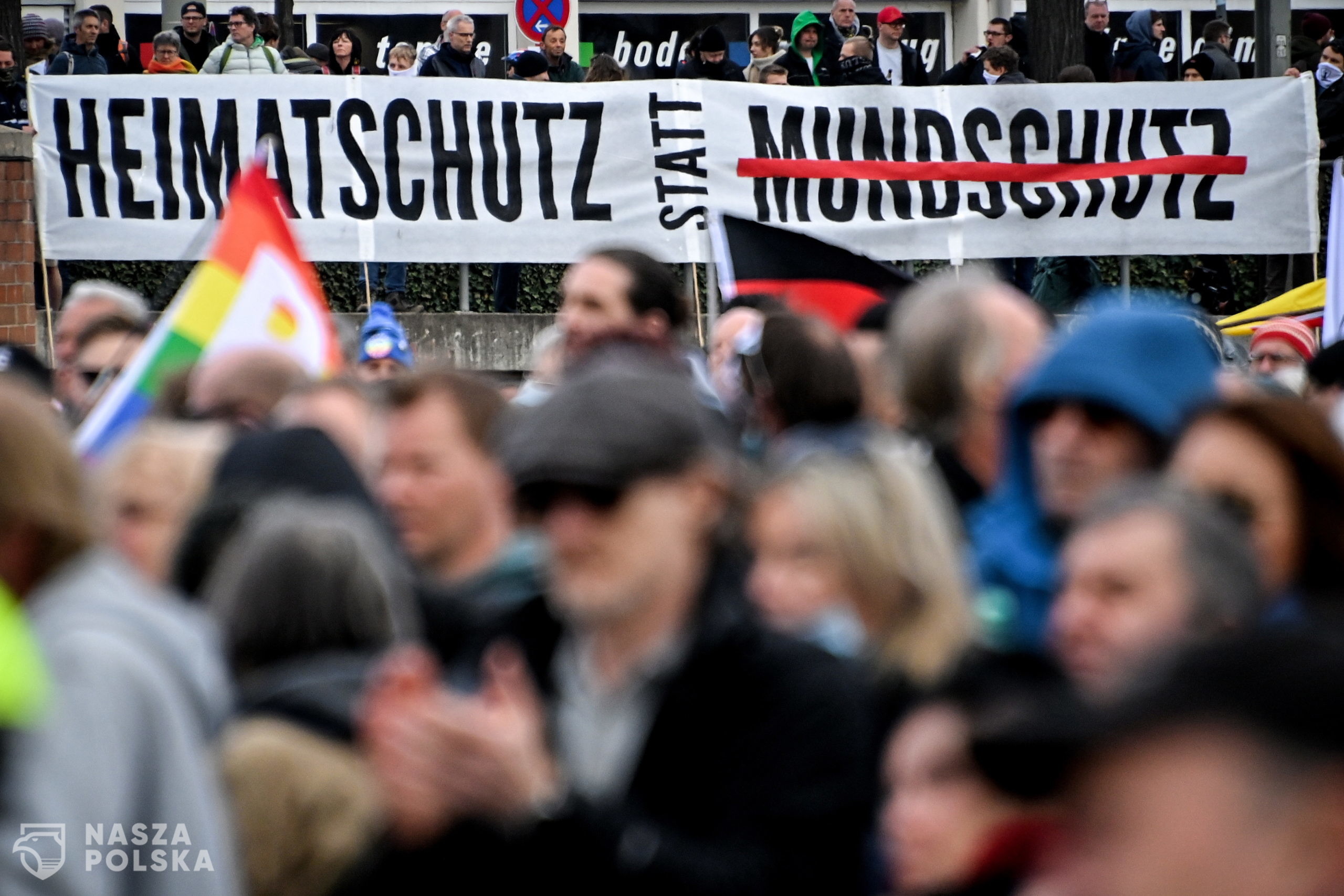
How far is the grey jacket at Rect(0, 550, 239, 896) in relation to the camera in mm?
2031

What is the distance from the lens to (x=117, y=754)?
2090 mm

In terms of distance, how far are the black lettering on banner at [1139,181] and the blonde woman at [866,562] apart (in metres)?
8.55

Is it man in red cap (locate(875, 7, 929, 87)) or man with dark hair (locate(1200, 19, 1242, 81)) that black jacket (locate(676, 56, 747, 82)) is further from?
man with dark hair (locate(1200, 19, 1242, 81))

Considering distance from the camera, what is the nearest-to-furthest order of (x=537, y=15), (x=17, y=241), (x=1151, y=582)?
(x=1151, y=582) → (x=17, y=241) → (x=537, y=15)

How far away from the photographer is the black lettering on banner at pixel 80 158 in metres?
10.1

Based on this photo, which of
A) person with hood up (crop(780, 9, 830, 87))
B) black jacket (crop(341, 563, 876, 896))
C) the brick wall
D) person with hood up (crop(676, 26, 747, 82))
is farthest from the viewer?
person with hood up (crop(780, 9, 830, 87))

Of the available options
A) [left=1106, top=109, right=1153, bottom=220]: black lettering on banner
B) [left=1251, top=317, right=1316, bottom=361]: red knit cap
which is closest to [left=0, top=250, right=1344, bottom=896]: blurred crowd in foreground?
[left=1251, top=317, right=1316, bottom=361]: red knit cap

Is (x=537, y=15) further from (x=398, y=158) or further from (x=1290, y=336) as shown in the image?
(x=1290, y=336)

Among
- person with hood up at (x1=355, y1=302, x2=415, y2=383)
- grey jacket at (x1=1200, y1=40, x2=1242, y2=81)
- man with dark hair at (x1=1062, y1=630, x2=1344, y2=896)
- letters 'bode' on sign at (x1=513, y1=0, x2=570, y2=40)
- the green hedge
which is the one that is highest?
letters 'bode' on sign at (x1=513, y1=0, x2=570, y2=40)

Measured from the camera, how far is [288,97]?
10484mm

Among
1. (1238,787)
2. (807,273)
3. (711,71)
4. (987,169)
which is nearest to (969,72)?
(987,169)

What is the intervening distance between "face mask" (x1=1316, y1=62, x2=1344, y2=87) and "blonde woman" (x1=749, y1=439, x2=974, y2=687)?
11159 mm

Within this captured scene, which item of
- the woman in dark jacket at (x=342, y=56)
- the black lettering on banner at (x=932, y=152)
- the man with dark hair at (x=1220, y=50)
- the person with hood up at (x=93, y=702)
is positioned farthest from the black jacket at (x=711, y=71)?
the person with hood up at (x=93, y=702)

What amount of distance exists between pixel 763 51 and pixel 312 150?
3.44 metres
